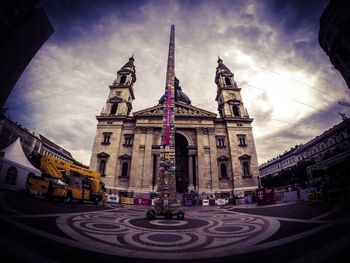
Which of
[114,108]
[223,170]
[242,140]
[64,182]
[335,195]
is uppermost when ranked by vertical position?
[114,108]

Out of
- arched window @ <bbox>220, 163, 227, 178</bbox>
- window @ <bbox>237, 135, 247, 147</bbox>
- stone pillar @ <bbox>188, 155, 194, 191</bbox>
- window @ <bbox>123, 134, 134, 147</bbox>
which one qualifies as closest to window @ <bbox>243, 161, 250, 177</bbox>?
arched window @ <bbox>220, 163, 227, 178</bbox>

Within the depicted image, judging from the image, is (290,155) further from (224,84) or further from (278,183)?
(224,84)

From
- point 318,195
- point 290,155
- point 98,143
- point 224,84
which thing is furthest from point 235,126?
point 290,155

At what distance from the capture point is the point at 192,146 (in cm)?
3206

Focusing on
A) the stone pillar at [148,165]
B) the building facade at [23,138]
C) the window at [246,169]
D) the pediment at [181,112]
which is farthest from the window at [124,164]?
the building facade at [23,138]

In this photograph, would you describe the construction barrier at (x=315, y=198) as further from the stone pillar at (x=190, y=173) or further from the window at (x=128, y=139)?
the window at (x=128, y=139)

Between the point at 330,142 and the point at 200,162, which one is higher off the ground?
Result: the point at 330,142

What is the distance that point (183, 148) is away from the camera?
3572cm

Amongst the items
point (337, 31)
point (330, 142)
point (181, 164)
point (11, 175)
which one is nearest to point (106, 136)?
point (181, 164)

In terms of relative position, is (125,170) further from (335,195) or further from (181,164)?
(335,195)

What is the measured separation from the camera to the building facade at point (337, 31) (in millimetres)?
12836

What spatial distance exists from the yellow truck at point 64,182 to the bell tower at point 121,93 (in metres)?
18.7

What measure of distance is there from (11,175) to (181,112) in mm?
26969

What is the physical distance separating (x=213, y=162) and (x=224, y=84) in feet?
67.6
